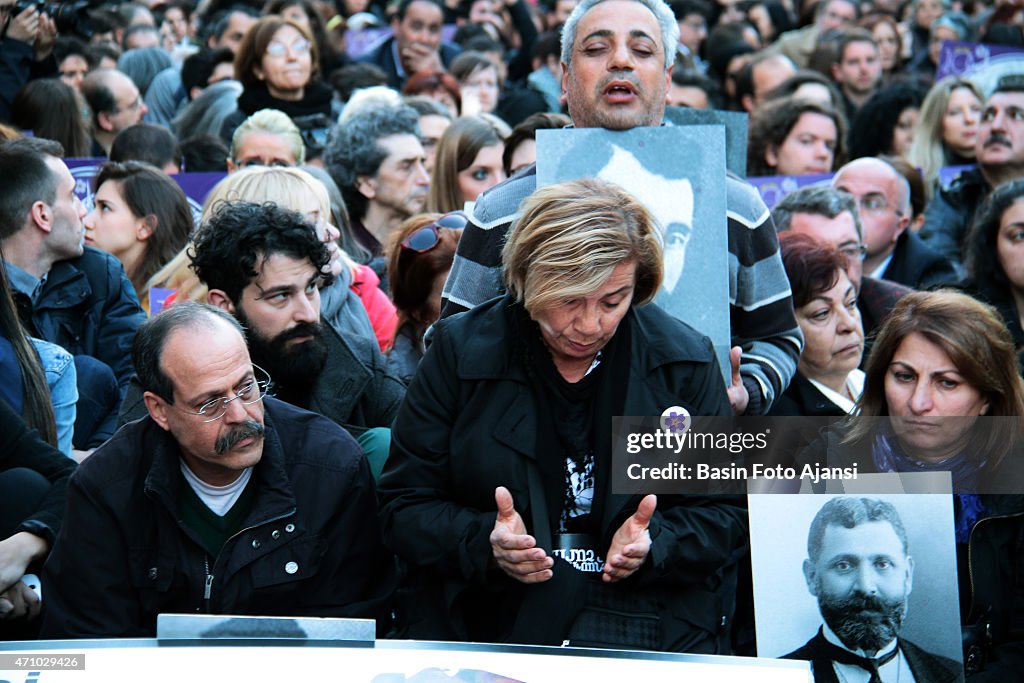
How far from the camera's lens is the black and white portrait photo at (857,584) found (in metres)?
3.17

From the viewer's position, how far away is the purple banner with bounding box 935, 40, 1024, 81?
9.56m

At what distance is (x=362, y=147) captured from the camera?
6688 millimetres

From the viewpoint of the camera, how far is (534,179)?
153 inches

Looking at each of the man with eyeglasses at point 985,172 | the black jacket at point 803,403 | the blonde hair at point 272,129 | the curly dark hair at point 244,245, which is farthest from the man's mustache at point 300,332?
the man with eyeglasses at point 985,172

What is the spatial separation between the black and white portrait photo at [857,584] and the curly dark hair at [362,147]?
390 cm

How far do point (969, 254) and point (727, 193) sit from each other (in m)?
2.00

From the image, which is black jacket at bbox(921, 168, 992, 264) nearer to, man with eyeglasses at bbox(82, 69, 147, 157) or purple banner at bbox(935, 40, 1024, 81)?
purple banner at bbox(935, 40, 1024, 81)

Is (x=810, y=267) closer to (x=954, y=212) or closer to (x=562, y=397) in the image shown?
(x=562, y=397)

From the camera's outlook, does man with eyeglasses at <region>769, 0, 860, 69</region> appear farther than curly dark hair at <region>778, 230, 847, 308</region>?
Yes

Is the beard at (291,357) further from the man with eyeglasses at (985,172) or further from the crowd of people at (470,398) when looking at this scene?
the man with eyeglasses at (985,172)

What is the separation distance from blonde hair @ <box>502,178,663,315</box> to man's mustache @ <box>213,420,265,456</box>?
32.3 inches

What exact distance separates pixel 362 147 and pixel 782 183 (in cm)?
242

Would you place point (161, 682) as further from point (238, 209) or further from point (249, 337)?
point (238, 209)

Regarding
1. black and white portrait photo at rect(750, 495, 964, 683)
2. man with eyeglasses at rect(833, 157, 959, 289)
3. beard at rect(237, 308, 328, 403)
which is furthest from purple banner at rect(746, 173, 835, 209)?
black and white portrait photo at rect(750, 495, 964, 683)
